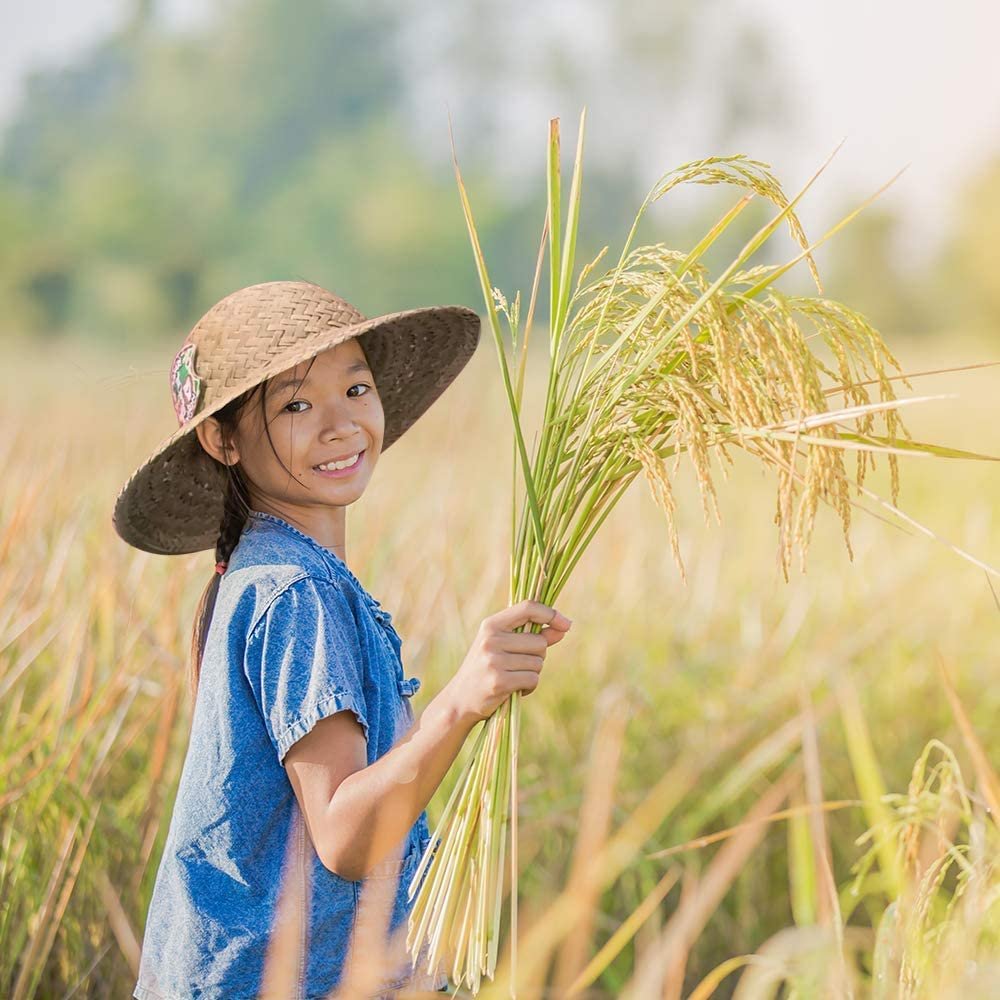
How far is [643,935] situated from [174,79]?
166 feet

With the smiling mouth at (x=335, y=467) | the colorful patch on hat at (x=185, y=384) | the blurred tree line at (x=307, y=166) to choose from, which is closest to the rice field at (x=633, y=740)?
the colorful patch on hat at (x=185, y=384)

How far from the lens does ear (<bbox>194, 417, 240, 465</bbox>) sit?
1519mm

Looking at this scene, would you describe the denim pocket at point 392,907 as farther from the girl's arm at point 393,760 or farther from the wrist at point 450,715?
the wrist at point 450,715

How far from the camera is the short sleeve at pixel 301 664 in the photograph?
4.28 ft

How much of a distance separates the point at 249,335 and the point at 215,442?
0.13m

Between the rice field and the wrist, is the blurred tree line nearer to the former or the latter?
the rice field

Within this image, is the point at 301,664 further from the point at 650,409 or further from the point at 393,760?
the point at 650,409

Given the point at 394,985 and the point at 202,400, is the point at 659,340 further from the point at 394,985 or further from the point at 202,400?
the point at 394,985

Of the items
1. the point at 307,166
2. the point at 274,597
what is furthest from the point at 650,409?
the point at 307,166

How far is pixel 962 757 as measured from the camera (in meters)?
3.17

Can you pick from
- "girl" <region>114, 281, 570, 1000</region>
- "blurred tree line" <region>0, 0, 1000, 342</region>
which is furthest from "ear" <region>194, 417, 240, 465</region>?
"blurred tree line" <region>0, 0, 1000, 342</region>

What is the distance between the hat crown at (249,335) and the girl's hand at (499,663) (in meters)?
0.39

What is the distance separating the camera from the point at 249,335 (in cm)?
150

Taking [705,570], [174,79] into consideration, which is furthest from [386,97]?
[705,570]
